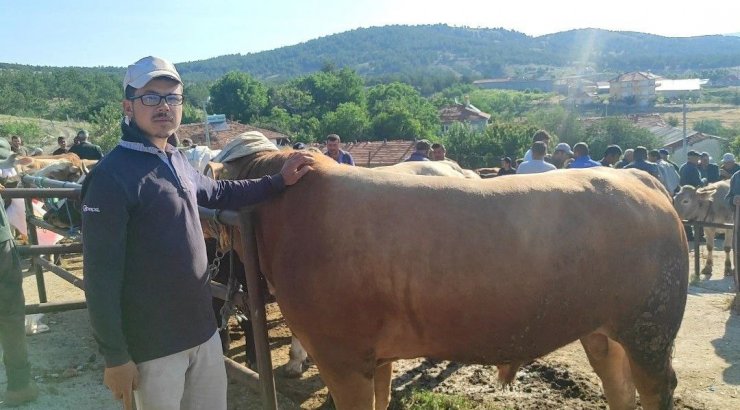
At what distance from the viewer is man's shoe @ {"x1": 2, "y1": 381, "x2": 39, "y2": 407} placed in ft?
14.9

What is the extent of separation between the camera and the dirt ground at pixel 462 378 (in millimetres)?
4750

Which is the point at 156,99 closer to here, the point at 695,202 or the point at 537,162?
the point at 537,162

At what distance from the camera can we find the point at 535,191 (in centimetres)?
303

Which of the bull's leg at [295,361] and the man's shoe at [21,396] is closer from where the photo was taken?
the man's shoe at [21,396]

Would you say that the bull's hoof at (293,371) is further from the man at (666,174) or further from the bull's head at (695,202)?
the bull's head at (695,202)

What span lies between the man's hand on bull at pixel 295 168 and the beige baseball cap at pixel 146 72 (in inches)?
32.6

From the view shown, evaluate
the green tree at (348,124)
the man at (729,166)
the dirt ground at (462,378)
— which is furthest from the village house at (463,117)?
the dirt ground at (462,378)

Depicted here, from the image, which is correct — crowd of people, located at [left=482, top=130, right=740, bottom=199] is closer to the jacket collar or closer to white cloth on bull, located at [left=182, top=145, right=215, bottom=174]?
white cloth on bull, located at [left=182, top=145, right=215, bottom=174]

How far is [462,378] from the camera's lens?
5.25m

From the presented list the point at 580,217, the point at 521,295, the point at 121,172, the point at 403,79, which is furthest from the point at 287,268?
the point at 403,79

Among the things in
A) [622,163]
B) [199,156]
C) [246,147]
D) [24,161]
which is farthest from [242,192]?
[622,163]

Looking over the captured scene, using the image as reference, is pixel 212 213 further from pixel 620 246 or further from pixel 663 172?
pixel 663 172

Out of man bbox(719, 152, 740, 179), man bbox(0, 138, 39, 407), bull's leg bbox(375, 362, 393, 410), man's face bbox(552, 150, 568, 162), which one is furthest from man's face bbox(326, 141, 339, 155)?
man bbox(719, 152, 740, 179)

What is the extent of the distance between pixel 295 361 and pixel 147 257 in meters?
3.36
